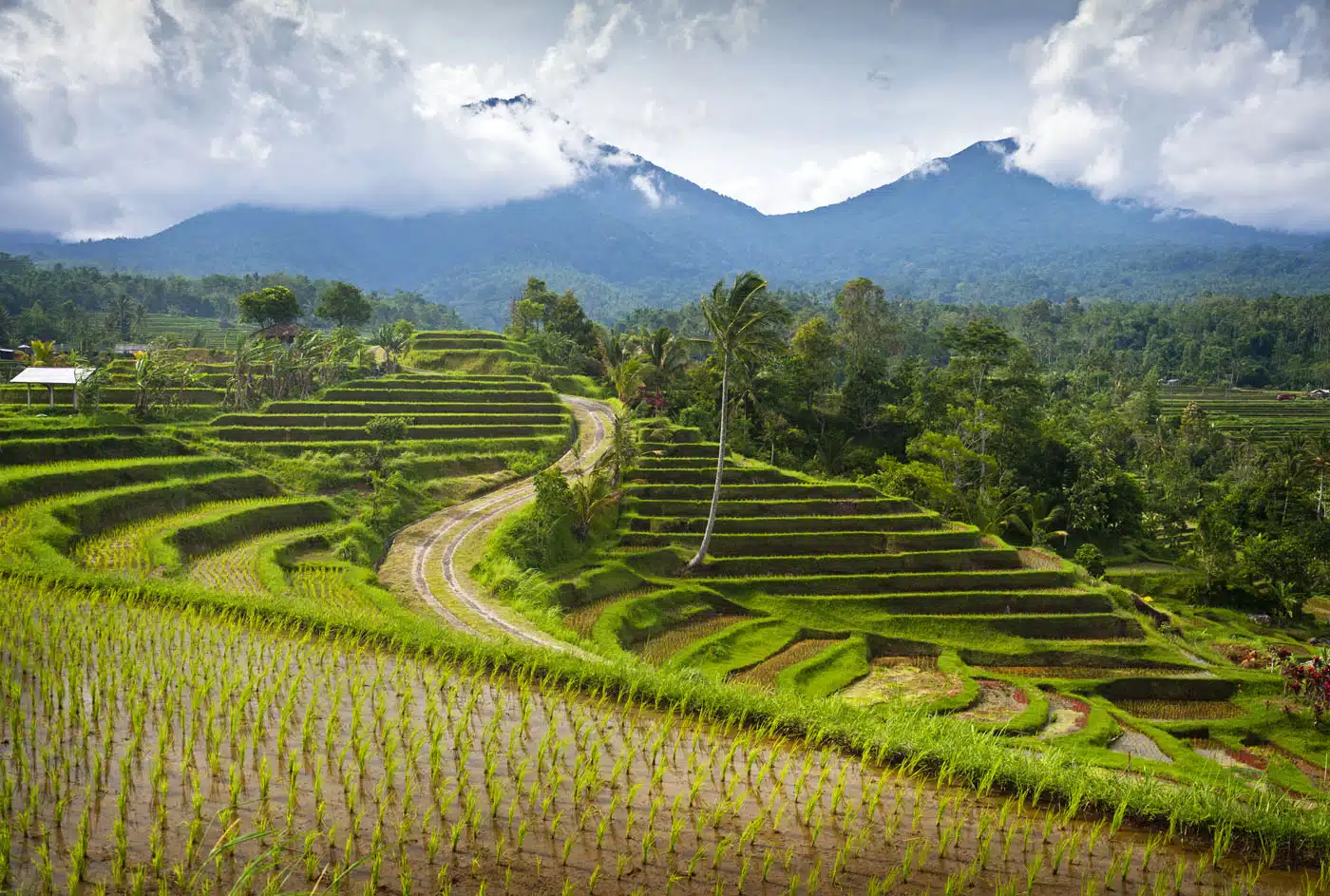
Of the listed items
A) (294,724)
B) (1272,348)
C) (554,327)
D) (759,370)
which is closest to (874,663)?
(294,724)

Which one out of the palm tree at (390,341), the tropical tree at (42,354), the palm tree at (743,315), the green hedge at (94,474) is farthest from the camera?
the palm tree at (390,341)

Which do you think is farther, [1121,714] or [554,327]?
[554,327]

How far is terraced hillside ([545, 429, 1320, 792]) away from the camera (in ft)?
61.2

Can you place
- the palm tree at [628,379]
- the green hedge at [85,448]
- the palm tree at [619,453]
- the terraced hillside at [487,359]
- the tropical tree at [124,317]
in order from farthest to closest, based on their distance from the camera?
the tropical tree at [124,317] → the terraced hillside at [487,359] → the palm tree at [628,379] → the palm tree at [619,453] → the green hedge at [85,448]

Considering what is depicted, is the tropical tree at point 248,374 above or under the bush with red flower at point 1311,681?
above

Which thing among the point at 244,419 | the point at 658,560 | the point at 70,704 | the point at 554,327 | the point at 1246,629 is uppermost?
the point at 554,327

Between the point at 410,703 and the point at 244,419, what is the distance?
2806 centimetres

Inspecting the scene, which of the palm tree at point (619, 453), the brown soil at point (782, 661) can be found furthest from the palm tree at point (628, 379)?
the brown soil at point (782, 661)

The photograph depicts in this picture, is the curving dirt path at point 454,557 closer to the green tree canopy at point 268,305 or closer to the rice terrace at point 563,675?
the rice terrace at point 563,675

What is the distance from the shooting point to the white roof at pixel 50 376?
33375 millimetres

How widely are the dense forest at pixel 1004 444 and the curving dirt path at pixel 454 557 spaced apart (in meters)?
10.1

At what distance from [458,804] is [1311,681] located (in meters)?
20.2

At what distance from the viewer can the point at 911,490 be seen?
36.3m

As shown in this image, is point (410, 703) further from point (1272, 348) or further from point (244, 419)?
point (1272, 348)
